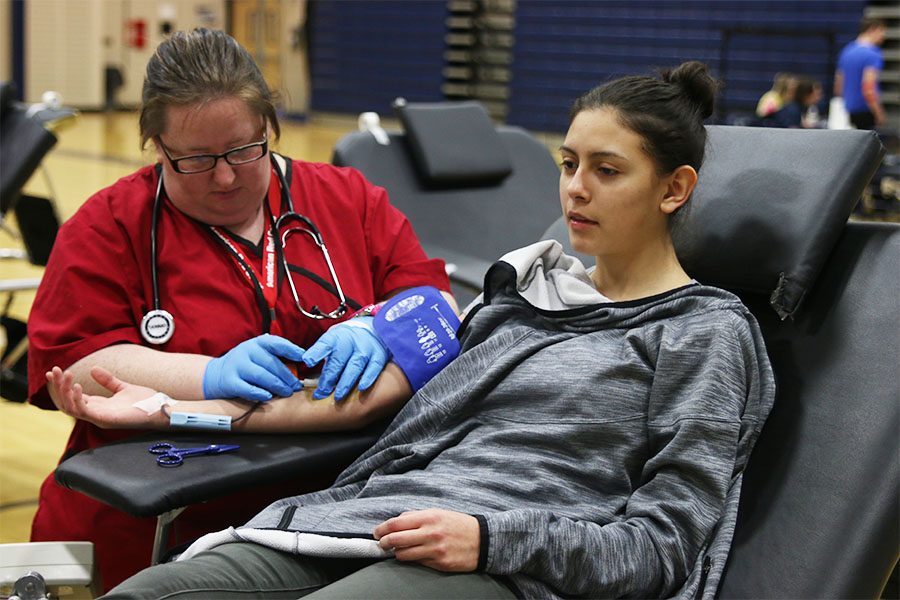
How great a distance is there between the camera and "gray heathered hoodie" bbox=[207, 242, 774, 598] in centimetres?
119

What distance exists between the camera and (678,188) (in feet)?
4.56

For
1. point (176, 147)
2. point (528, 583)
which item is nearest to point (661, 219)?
point (528, 583)

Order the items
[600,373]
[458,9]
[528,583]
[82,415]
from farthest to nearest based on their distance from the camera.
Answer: [458,9], [82,415], [600,373], [528,583]

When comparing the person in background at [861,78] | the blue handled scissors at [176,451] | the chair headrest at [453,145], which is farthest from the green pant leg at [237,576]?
the person in background at [861,78]

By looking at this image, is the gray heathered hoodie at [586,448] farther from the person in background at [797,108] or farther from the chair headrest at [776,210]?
the person in background at [797,108]

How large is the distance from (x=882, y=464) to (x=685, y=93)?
528mm

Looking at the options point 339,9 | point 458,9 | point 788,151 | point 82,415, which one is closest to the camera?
point 82,415

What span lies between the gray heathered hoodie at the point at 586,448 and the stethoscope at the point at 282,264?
27cm

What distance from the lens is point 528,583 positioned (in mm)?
1191

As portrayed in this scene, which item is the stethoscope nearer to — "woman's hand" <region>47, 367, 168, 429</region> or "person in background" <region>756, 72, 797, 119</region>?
"woman's hand" <region>47, 367, 168, 429</region>

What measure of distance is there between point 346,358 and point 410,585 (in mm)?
434

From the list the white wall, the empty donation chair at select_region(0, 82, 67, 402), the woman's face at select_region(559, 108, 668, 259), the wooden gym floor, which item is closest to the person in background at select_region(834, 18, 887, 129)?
the wooden gym floor

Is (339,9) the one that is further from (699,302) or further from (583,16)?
(699,302)

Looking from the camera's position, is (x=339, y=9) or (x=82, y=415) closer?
(x=82, y=415)
